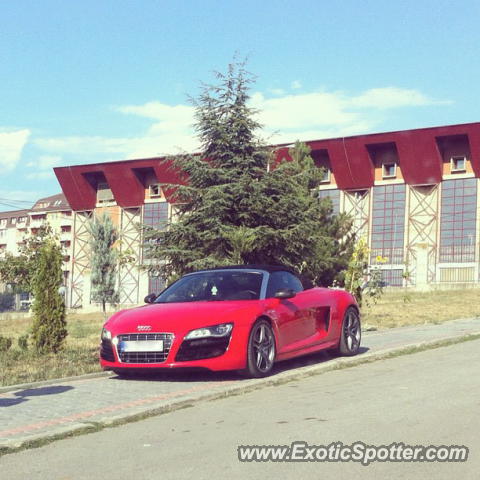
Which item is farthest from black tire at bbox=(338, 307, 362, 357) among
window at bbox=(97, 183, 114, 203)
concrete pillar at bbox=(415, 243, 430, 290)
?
window at bbox=(97, 183, 114, 203)

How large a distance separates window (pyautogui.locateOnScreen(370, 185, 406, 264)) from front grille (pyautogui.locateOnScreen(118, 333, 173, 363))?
2123 inches

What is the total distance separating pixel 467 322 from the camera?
21.9m

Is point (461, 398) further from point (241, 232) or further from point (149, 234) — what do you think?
point (149, 234)

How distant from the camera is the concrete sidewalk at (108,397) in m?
7.16

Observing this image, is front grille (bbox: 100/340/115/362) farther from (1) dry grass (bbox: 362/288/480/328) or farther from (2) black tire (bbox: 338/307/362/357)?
(1) dry grass (bbox: 362/288/480/328)

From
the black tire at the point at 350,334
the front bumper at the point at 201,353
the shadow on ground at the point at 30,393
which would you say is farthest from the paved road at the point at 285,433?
the black tire at the point at 350,334

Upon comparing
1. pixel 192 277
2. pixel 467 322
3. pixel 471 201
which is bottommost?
pixel 467 322

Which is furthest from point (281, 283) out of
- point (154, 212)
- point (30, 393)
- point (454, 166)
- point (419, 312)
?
point (154, 212)

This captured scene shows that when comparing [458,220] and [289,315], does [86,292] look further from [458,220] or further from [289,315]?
[289,315]

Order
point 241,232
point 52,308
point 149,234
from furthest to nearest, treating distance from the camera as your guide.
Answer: point 149,234
point 241,232
point 52,308

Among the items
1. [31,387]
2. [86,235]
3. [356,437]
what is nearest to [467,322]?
[31,387]

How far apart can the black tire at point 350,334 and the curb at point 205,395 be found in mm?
260

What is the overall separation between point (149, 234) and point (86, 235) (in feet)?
185

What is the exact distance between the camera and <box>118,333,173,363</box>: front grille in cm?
1019
